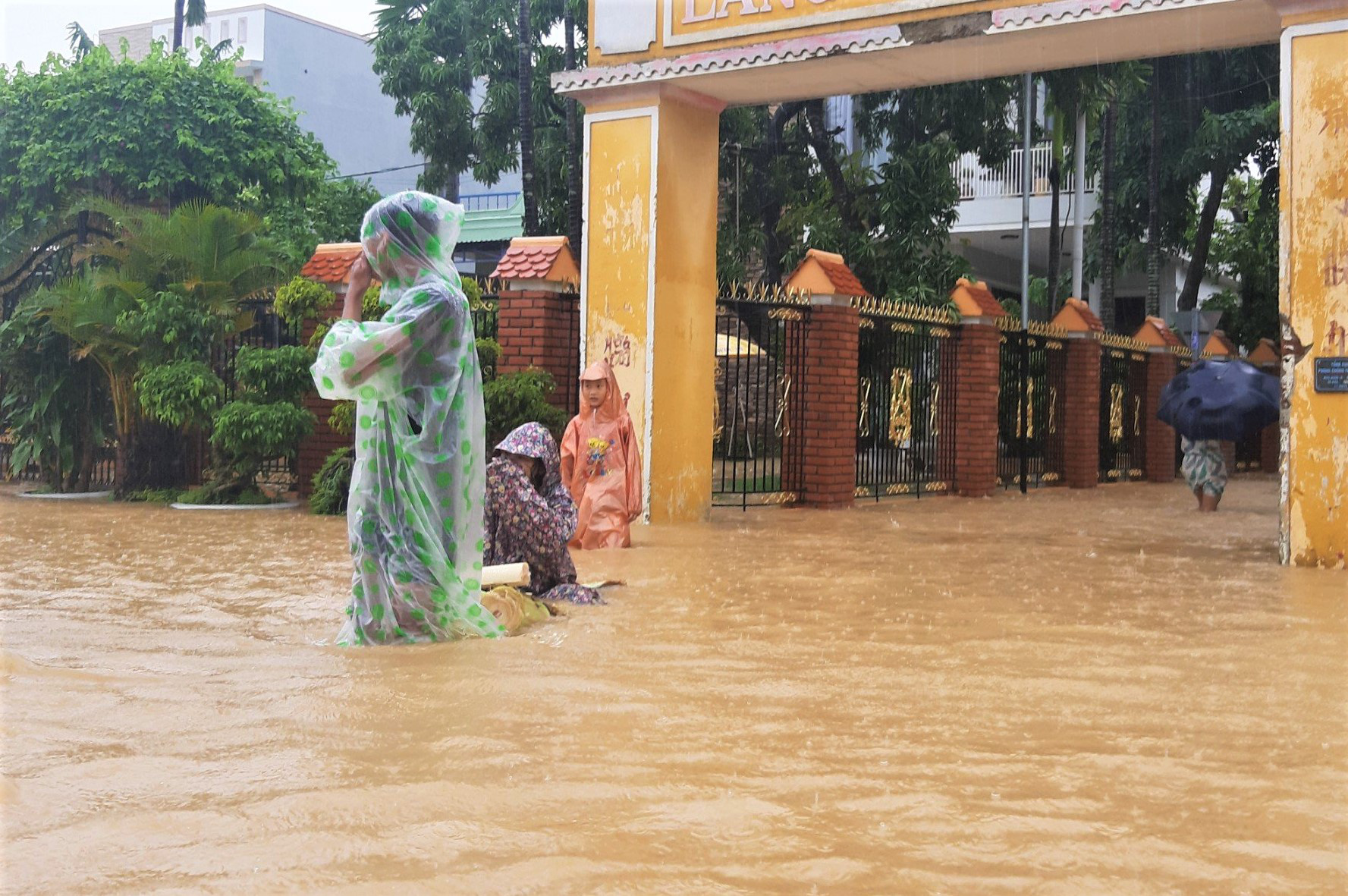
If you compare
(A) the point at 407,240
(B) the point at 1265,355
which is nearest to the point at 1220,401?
(A) the point at 407,240

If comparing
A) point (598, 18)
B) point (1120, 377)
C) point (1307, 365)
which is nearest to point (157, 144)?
point (598, 18)

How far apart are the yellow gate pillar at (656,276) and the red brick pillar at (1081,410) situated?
353 inches

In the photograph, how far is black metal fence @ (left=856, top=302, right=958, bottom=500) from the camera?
1562 cm

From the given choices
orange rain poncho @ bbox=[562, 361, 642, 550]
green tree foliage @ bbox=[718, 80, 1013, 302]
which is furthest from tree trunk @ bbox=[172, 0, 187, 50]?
orange rain poncho @ bbox=[562, 361, 642, 550]

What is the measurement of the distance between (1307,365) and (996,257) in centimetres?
2276

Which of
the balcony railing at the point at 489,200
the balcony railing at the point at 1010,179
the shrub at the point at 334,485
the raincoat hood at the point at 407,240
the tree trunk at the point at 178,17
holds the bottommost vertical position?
the shrub at the point at 334,485

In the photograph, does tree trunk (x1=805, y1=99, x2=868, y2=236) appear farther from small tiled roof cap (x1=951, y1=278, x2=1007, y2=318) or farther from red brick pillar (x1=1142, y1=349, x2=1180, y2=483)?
small tiled roof cap (x1=951, y1=278, x2=1007, y2=318)

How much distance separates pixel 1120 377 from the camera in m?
21.8

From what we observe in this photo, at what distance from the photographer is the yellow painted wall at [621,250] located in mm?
11938

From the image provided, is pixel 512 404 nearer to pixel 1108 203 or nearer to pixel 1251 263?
pixel 1108 203

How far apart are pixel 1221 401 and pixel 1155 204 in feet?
44.2

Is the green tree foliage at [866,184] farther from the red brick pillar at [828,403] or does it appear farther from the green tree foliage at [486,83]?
the red brick pillar at [828,403]

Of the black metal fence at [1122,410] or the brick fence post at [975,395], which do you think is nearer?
the brick fence post at [975,395]

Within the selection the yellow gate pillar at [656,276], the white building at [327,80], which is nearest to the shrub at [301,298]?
the yellow gate pillar at [656,276]
